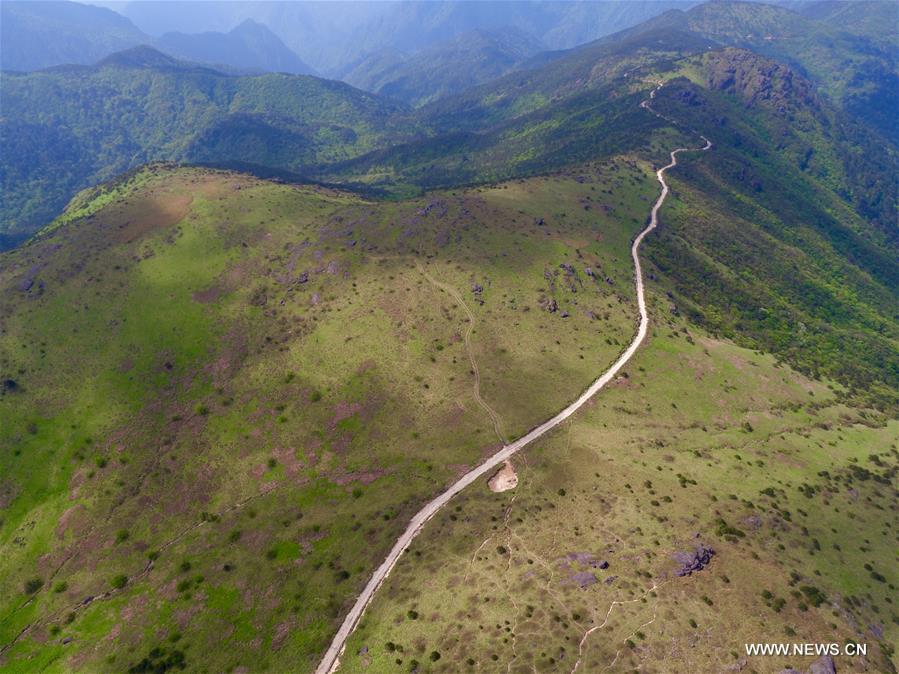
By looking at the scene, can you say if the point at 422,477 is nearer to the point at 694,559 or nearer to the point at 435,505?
the point at 435,505

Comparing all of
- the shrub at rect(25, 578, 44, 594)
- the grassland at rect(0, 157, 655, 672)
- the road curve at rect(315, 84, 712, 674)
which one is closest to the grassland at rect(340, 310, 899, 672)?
the road curve at rect(315, 84, 712, 674)

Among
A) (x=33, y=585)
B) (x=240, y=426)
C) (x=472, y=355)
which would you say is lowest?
(x=33, y=585)

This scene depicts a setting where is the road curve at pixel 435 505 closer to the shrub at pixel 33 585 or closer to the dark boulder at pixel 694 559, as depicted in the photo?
the dark boulder at pixel 694 559

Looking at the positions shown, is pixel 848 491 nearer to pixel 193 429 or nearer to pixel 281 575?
pixel 281 575

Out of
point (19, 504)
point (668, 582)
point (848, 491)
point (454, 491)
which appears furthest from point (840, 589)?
point (19, 504)

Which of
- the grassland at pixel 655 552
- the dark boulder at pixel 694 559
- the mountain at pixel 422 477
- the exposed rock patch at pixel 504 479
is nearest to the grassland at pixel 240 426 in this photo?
the mountain at pixel 422 477
